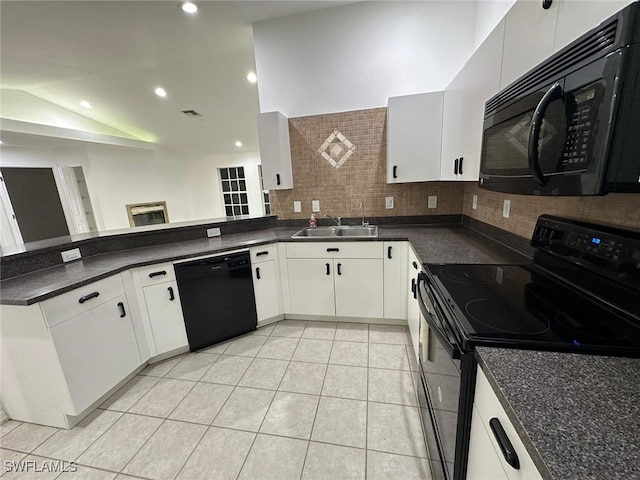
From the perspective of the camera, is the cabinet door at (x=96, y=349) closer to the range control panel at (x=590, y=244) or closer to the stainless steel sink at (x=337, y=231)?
the stainless steel sink at (x=337, y=231)

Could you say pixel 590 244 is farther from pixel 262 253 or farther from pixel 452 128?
pixel 262 253

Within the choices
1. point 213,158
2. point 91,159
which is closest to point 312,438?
point 91,159

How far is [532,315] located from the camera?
3.02ft

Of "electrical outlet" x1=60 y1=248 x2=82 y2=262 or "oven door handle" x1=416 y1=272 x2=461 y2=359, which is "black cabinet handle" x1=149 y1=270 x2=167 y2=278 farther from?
"oven door handle" x1=416 y1=272 x2=461 y2=359

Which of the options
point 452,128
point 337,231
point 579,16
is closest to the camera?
point 579,16

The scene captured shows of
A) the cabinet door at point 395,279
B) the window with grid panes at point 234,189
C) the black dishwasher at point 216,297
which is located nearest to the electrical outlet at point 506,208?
the cabinet door at point 395,279

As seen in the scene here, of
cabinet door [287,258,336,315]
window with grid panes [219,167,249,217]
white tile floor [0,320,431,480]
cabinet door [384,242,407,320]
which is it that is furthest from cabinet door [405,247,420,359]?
window with grid panes [219,167,249,217]

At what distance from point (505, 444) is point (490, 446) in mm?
150

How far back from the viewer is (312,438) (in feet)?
4.87

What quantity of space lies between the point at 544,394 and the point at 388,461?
1091mm

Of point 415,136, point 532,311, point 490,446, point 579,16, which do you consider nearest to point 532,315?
point 532,311

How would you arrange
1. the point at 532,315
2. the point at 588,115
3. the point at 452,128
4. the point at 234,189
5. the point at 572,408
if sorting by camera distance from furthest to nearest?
the point at 234,189 < the point at 452,128 < the point at 532,315 < the point at 588,115 < the point at 572,408

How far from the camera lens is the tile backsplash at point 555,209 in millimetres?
976

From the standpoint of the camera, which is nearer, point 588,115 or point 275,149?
point 588,115
